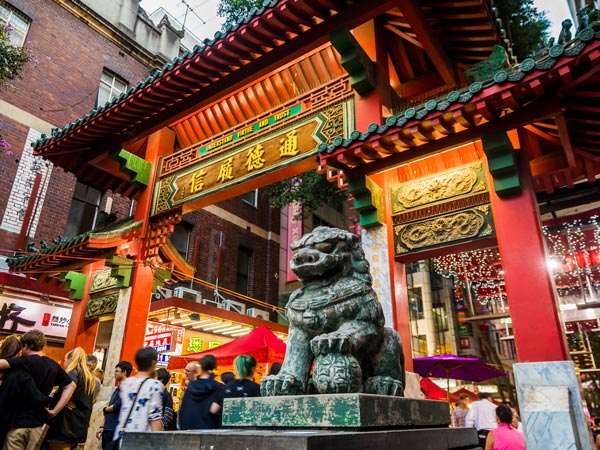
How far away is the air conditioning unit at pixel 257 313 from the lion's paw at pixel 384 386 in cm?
1188

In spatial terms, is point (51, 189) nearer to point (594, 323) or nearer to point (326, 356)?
point (326, 356)

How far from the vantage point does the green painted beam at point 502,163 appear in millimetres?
5262

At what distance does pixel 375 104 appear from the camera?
259 inches

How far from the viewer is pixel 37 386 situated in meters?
3.70

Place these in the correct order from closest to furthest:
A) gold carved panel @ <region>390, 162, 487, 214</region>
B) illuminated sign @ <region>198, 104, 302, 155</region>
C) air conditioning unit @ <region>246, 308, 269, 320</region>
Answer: gold carved panel @ <region>390, 162, 487, 214</region> < illuminated sign @ <region>198, 104, 302, 155</region> < air conditioning unit @ <region>246, 308, 269, 320</region>

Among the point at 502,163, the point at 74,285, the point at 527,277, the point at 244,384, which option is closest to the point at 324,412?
the point at 244,384

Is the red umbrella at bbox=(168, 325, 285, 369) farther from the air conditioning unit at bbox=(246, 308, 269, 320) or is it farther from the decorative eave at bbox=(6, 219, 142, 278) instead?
the air conditioning unit at bbox=(246, 308, 269, 320)

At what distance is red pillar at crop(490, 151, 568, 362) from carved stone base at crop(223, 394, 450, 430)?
108 inches

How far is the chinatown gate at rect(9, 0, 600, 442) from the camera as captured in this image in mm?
4938

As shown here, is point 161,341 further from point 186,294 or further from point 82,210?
point 82,210

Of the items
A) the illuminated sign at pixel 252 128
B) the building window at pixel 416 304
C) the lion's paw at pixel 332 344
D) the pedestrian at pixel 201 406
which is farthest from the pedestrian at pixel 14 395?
the building window at pixel 416 304

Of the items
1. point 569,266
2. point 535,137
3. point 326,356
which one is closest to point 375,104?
point 535,137

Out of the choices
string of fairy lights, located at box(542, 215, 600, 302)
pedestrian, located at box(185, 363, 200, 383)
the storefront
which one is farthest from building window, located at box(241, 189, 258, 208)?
pedestrian, located at box(185, 363, 200, 383)

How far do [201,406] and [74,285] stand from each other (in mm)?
7693
